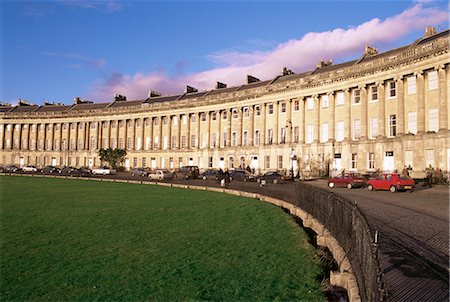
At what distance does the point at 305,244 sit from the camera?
1259 cm

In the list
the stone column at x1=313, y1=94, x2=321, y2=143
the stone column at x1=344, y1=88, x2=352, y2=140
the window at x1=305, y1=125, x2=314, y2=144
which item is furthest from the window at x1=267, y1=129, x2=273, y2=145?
the stone column at x1=344, y1=88, x2=352, y2=140

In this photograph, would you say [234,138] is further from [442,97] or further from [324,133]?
[442,97]

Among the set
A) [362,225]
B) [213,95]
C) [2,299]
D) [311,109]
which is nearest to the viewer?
[362,225]

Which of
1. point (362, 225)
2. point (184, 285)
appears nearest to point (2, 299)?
point (184, 285)

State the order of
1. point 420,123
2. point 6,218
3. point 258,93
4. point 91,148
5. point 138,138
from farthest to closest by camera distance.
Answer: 1. point 91,148
2. point 138,138
3. point 258,93
4. point 420,123
5. point 6,218

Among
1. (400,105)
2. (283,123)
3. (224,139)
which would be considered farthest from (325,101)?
(224,139)

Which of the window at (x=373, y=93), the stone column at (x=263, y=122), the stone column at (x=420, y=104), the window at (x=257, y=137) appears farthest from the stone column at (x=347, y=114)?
the window at (x=257, y=137)

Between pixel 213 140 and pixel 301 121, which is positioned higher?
pixel 301 121

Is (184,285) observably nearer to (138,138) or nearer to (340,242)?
(340,242)

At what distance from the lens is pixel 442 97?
39.2 meters

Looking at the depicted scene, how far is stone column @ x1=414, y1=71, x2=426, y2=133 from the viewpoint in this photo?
136 ft

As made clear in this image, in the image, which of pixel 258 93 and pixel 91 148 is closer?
pixel 258 93

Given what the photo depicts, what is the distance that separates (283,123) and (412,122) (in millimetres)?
22105

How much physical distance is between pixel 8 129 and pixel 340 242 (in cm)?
11041
